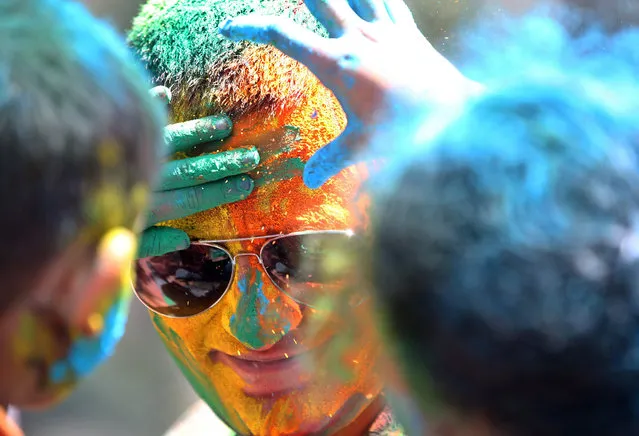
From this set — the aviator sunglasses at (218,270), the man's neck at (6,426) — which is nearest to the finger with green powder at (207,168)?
the aviator sunglasses at (218,270)

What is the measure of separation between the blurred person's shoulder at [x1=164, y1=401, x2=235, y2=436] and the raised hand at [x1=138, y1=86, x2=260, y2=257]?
830 millimetres

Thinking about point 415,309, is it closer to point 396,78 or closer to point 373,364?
point 373,364

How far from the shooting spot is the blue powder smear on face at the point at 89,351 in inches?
33.4

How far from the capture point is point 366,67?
1.20 metres

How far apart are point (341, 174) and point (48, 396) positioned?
83cm

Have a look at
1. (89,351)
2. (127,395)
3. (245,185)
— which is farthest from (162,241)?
(127,395)

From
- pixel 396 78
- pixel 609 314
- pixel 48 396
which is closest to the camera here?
pixel 609 314

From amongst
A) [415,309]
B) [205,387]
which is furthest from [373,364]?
[205,387]

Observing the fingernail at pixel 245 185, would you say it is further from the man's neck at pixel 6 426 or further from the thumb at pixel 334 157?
the man's neck at pixel 6 426

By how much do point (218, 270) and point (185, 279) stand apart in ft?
0.31

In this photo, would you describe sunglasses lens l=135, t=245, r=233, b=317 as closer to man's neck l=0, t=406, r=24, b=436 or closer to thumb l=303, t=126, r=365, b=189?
thumb l=303, t=126, r=365, b=189

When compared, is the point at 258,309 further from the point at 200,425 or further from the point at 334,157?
the point at 200,425

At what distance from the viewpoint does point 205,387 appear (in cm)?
174

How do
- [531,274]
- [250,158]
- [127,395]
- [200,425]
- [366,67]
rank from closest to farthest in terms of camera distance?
[531,274], [366,67], [250,158], [200,425], [127,395]
